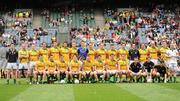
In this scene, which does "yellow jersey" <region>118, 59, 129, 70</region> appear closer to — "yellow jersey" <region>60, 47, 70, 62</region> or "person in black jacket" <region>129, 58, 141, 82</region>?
"person in black jacket" <region>129, 58, 141, 82</region>

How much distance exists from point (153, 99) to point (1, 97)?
15.4 ft

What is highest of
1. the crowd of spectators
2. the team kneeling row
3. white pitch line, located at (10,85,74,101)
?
the crowd of spectators

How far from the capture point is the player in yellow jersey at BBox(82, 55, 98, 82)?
22.5m

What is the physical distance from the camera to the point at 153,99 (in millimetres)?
14469

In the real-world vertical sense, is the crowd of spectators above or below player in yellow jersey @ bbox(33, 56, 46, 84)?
above

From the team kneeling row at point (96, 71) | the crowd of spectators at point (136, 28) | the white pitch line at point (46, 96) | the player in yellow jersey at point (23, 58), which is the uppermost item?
the crowd of spectators at point (136, 28)

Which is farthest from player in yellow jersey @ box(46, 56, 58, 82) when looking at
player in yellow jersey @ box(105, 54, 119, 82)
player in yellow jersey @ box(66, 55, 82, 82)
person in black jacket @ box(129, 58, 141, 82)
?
person in black jacket @ box(129, 58, 141, 82)

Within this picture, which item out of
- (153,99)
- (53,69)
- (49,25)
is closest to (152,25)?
(49,25)

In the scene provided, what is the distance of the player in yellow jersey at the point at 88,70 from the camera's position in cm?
2250

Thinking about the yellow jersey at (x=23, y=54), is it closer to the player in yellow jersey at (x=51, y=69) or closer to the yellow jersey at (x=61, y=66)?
the player in yellow jersey at (x=51, y=69)

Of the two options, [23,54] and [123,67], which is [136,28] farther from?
[23,54]

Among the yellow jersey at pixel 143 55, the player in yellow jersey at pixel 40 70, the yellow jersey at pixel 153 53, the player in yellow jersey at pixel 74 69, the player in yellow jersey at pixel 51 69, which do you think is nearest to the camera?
the player in yellow jersey at pixel 40 70

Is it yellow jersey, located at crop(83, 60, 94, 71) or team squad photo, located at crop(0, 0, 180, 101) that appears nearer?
team squad photo, located at crop(0, 0, 180, 101)

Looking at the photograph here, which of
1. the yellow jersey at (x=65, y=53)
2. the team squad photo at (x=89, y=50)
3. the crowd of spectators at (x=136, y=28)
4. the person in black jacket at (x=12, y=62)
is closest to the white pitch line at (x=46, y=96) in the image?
the team squad photo at (x=89, y=50)
